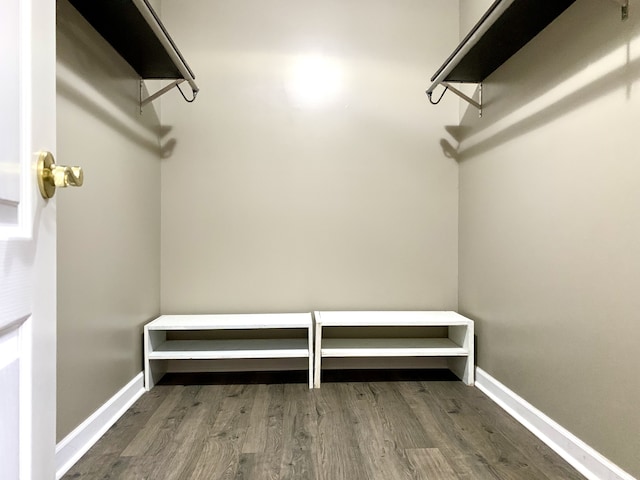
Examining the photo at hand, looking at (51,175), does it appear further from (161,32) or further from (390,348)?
(390,348)

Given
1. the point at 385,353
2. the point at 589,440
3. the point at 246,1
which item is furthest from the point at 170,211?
the point at 589,440

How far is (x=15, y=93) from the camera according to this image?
1.84ft

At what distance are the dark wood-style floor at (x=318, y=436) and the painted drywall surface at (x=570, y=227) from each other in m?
0.26

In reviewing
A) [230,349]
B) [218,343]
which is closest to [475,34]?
[230,349]

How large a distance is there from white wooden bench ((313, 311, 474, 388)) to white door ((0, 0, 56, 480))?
5.22 feet

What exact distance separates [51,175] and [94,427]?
4.56ft

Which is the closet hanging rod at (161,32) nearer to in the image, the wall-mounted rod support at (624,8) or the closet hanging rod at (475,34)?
the closet hanging rod at (475,34)

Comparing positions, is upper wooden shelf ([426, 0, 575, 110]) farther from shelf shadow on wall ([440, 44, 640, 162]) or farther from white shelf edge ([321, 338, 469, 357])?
white shelf edge ([321, 338, 469, 357])

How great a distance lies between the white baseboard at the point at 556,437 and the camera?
4.32ft

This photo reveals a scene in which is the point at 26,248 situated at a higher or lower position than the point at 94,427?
higher

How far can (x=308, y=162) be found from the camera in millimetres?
2473

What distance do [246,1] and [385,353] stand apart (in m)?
2.26

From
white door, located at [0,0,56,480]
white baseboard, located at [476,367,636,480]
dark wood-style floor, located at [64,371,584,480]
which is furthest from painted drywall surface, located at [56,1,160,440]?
white baseboard, located at [476,367,636,480]

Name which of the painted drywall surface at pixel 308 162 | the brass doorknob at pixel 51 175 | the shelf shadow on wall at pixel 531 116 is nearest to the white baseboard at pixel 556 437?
the painted drywall surface at pixel 308 162
